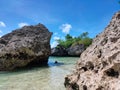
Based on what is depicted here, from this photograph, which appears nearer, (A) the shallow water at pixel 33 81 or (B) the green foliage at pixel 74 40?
(A) the shallow water at pixel 33 81

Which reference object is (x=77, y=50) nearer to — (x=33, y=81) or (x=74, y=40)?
(x=74, y=40)

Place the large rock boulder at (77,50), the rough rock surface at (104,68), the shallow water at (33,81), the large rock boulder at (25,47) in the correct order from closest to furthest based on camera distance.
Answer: the rough rock surface at (104,68) → the shallow water at (33,81) → the large rock boulder at (25,47) → the large rock boulder at (77,50)

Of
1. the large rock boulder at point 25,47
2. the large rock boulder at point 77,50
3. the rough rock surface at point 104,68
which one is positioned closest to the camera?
the rough rock surface at point 104,68

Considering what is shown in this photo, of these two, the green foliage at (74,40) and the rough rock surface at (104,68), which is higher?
the green foliage at (74,40)

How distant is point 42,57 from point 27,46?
2454 millimetres

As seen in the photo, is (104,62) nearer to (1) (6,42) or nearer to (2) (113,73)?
(2) (113,73)

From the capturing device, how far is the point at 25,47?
15.7 meters

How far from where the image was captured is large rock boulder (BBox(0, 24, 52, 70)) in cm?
1515

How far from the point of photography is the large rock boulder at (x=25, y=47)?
15148mm

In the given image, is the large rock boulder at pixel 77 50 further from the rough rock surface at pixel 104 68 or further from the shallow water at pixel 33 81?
the rough rock surface at pixel 104 68

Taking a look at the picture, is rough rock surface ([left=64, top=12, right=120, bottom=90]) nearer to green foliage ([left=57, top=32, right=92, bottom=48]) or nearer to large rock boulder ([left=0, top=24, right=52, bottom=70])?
large rock boulder ([left=0, top=24, right=52, bottom=70])

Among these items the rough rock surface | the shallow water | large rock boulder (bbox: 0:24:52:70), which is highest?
large rock boulder (bbox: 0:24:52:70)

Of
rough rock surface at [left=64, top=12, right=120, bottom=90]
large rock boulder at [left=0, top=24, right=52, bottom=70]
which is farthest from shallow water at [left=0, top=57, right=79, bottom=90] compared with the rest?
large rock boulder at [left=0, top=24, right=52, bottom=70]

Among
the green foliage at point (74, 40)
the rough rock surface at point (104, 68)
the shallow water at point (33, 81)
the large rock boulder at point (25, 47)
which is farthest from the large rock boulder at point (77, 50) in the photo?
the rough rock surface at point (104, 68)
